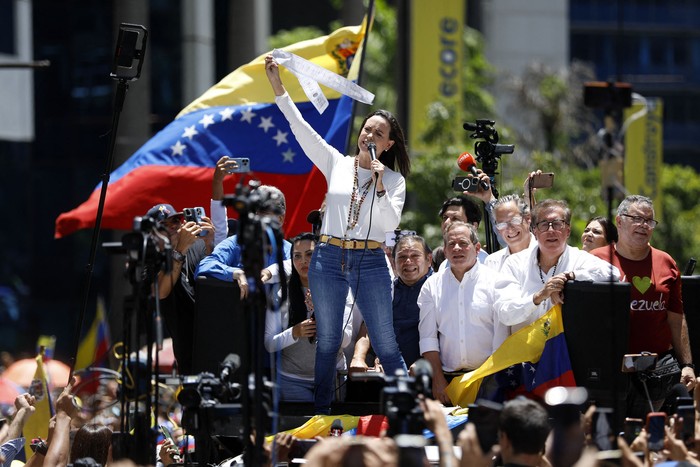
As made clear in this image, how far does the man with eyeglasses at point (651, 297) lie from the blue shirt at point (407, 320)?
1265mm

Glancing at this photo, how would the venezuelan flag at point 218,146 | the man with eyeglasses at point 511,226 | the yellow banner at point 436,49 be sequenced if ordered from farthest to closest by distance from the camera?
the yellow banner at point 436,49 → the venezuelan flag at point 218,146 → the man with eyeglasses at point 511,226

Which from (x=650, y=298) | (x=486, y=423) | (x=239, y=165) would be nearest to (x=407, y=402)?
(x=486, y=423)

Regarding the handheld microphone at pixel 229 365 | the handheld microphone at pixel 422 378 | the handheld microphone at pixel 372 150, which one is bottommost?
the handheld microphone at pixel 229 365

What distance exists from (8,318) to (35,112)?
5.01m

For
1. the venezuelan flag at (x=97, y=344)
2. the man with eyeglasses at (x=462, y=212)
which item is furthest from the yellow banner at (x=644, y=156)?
the man with eyeglasses at (x=462, y=212)

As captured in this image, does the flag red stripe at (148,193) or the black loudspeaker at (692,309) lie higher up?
the flag red stripe at (148,193)

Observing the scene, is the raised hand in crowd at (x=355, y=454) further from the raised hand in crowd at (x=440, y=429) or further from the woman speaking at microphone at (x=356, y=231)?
the woman speaking at microphone at (x=356, y=231)

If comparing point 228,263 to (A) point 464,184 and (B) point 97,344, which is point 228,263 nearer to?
(A) point 464,184

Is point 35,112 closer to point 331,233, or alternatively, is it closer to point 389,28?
point 389,28

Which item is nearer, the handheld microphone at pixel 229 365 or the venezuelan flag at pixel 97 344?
the handheld microphone at pixel 229 365

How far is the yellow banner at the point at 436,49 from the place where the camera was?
25.3 meters

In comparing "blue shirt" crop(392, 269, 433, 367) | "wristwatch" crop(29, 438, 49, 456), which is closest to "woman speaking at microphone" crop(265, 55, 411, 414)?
"blue shirt" crop(392, 269, 433, 367)

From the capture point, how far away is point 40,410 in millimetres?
9969

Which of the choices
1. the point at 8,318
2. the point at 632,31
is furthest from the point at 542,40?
the point at 8,318
